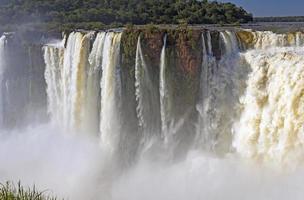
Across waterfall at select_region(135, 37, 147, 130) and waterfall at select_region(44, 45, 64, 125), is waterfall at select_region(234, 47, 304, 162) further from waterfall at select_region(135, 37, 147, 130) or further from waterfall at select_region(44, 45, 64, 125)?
waterfall at select_region(44, 45, 64, 125)

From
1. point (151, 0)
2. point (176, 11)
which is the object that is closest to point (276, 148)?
point (176, 11)

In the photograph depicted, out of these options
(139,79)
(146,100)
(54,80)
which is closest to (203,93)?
(146,100)

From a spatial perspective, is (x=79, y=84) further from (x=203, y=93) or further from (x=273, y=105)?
(x=273, y=105)

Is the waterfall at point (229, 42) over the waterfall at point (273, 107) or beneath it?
over

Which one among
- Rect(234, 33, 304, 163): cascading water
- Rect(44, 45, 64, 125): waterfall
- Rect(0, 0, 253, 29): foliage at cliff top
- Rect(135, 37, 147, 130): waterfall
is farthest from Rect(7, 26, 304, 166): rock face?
Rect(0, 0, 253, 29): foliage at cliff top

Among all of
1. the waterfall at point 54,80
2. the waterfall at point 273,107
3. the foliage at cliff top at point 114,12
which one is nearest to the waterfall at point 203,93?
the waterfall at point 273,107

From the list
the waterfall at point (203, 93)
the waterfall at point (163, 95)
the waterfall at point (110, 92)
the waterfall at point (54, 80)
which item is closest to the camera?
the waterfall at point (203, 93)

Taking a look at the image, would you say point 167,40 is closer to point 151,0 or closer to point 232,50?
point 232,50

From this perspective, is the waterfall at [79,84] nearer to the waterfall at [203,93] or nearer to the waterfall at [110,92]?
the waterfall at [203,93]
